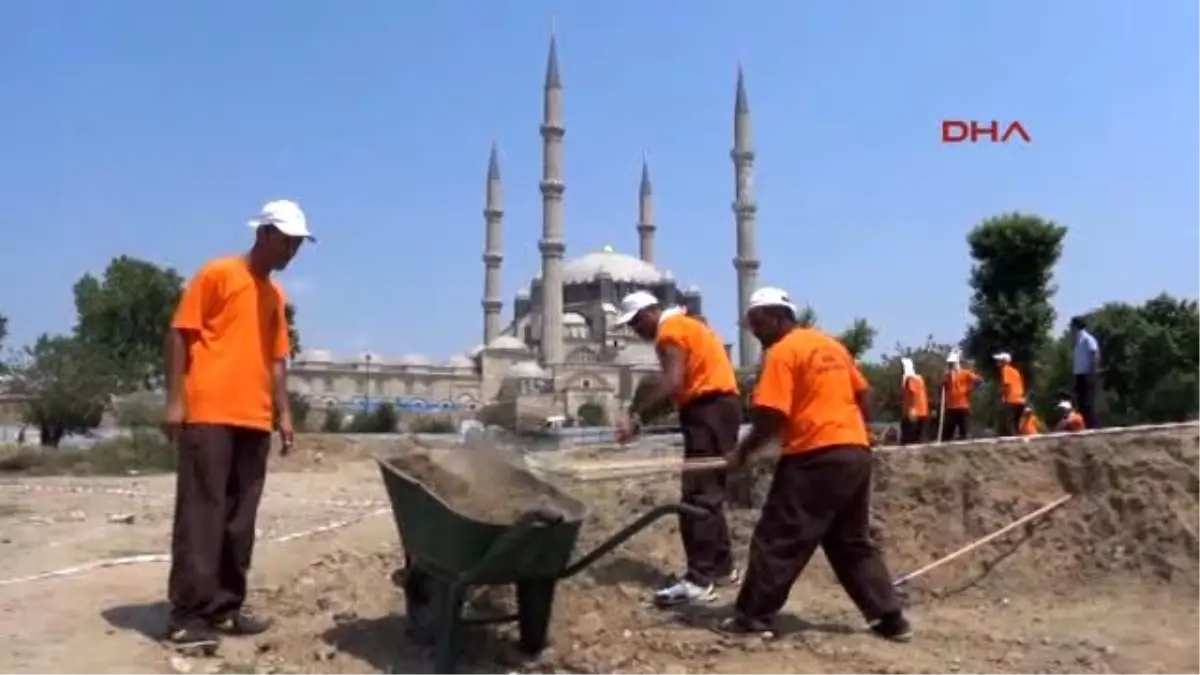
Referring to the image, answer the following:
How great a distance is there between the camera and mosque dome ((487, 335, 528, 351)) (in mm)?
75731

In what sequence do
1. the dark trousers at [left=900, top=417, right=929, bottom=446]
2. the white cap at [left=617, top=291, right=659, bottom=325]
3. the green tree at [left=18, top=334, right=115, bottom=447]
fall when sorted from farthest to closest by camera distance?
1. the green tree at [left=18, top=334, right=115, bottom=447]
2. the dark trousers at [left=900, top=417, right=929, bottom=446]
3. the white cap at [left=617, top=291, right=659, bottom=325]

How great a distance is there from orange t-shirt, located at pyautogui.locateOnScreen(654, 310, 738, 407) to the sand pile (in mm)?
886

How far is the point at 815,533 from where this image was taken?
5.05m

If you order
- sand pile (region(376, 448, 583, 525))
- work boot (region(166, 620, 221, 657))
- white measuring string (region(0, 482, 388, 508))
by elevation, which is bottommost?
work boot (region(166, 620, 221, 657))

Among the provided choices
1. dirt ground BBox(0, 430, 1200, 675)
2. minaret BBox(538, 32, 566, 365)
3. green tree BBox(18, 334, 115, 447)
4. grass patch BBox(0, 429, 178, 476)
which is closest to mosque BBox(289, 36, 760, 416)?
minaret BBox(538, 32, 566, 365)

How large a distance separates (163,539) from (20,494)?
4171 millimetres

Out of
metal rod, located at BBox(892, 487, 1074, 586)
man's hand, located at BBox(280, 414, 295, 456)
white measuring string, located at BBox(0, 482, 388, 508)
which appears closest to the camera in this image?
man's hand, located at BBox(280, 414, 295, 456)

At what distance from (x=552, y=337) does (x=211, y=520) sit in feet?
201

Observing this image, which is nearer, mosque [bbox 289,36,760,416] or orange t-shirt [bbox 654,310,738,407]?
orange t-shirt [bbox 654,310,738,407]

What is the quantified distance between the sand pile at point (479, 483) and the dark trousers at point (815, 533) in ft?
2.49

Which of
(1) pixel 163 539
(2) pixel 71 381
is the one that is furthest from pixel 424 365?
(1) pixel 163 539

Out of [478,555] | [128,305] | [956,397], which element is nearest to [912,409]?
[956,397]

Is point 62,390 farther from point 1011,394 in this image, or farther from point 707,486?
point 707,486

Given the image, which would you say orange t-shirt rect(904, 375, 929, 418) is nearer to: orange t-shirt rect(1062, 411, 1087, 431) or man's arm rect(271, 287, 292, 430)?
orange t-shirt rect(1062, 411, 1087, 431)
